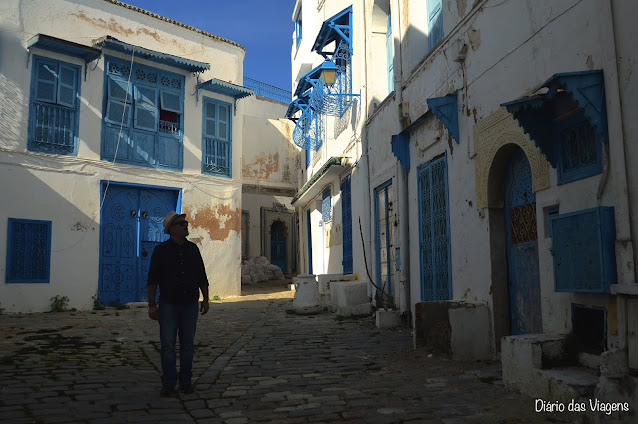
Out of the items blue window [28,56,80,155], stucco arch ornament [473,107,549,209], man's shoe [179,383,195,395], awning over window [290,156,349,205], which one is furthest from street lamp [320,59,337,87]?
man's shoe [179,383,195,395]

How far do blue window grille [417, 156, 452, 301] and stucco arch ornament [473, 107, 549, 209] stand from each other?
114cm

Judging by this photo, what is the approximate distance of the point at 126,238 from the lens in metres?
13.4

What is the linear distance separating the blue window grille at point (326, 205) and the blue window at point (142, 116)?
14.0 feet

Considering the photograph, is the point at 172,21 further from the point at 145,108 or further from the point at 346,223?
the point at 346,223

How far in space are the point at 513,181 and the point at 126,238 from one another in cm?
1028

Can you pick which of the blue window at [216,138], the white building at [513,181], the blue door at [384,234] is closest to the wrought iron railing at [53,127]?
the blue window at [216,138]

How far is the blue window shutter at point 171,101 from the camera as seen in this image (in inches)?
562

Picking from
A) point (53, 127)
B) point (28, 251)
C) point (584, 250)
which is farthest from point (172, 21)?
point (584, 250)

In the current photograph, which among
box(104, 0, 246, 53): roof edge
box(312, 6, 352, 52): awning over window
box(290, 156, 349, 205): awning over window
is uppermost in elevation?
box(104, 0, 246, 53): roof edge

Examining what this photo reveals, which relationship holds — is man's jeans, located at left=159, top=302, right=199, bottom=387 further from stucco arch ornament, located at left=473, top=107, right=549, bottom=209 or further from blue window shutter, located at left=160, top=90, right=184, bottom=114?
blue window shutter, located at left=160, top=90, right=184, bottom=114

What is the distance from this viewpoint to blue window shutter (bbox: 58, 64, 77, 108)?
12477 millimetres

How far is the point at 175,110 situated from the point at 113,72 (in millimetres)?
1817

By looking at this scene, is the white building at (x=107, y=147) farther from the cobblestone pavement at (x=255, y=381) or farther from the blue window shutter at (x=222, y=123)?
the cobblestone pavement at (x=255, y=381)

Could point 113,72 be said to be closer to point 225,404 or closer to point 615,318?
point 225,404
